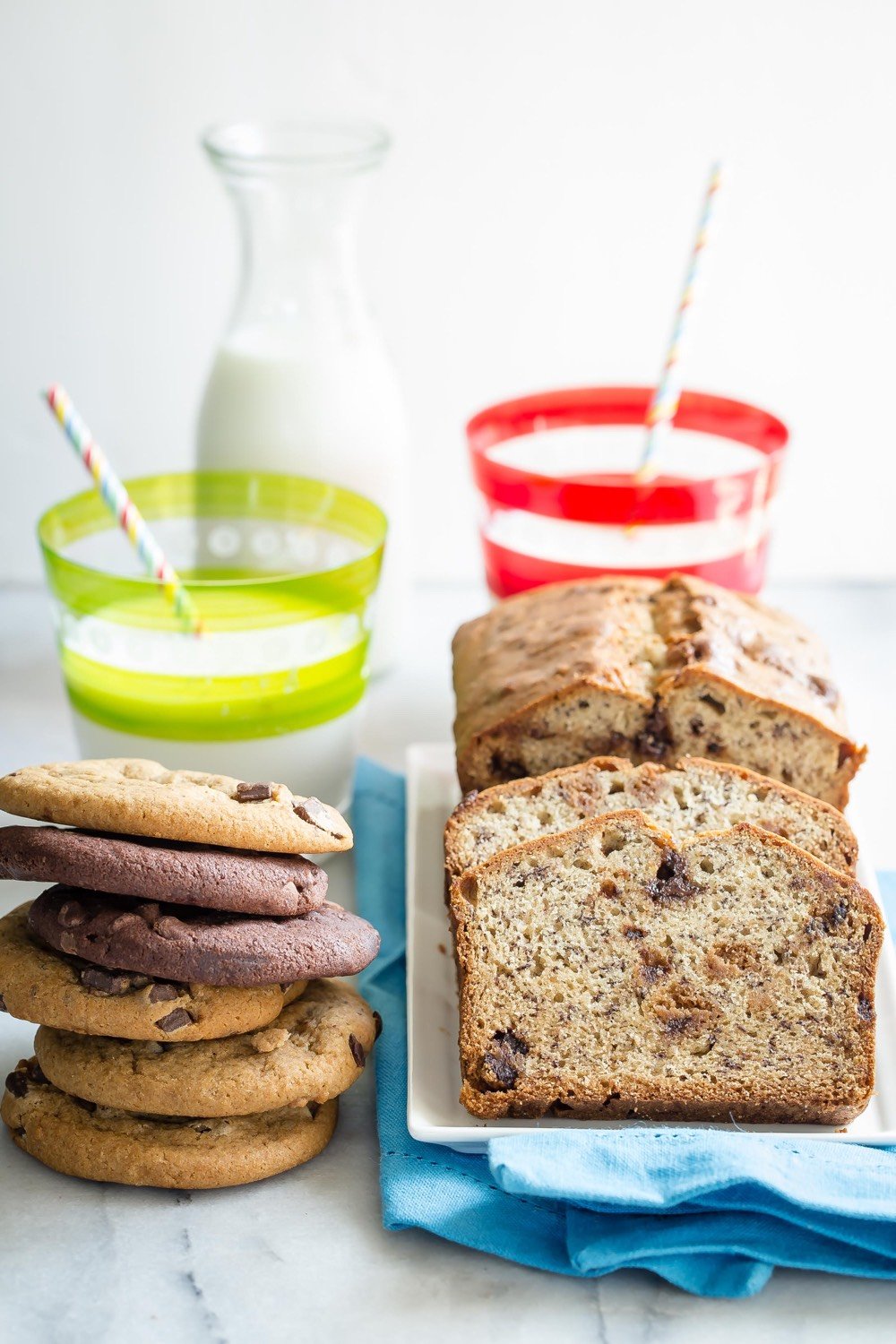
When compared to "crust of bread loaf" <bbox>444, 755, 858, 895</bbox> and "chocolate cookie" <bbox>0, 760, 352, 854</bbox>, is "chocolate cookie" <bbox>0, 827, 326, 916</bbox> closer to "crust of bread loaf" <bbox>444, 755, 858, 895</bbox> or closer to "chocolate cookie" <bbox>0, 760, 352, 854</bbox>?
"chocolate cookie" <bbox>0, 760, 352, 854</bbox>

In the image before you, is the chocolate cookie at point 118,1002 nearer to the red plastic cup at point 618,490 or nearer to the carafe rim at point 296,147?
the red plastic cup at point 618,490

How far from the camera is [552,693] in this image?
2.20m

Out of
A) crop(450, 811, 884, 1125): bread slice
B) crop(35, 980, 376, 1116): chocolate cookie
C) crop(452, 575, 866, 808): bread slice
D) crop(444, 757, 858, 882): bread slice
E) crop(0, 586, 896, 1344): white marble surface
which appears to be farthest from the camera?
crop(452, 575, 866, 808): bread slice

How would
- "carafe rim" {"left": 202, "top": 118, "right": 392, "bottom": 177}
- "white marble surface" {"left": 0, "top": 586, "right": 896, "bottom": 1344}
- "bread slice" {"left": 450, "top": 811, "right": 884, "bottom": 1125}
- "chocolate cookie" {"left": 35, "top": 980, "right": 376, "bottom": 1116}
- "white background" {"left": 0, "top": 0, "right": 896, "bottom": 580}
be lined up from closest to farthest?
"white marble surface" {"left": 0, "top": 586, "right": 896, "bottom": 1344}, "chocolate cookie" {"left": 35, "top": 980, "right": 376, "bottom": 1116}, "bread slice" {"left": 450, "top": 811, "right": 884, "bottom": 1125}, "carafe rim" {"left": 202, "top": 118, "right": 392, "bottom": 177}, "white background" {"left": 0, "top": 0, "right": 896, "bottom": 580}

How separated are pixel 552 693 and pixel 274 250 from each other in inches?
40.6

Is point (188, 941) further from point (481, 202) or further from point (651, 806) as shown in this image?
point (481, 202)

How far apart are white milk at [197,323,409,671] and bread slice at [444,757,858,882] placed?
83 centimetres

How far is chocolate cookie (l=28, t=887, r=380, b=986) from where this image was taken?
→ 1652 millimetres

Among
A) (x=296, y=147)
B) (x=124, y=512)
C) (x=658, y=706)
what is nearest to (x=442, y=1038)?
(x=658, y=706)

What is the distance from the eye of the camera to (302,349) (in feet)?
9.14

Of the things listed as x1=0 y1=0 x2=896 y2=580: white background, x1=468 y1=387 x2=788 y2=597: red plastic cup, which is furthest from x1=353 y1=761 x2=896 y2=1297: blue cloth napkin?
x1=0 y1=0 x2=896 y2=580: white background

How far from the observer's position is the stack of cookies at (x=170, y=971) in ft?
5.47

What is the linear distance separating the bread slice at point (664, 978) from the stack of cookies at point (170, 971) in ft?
0.59

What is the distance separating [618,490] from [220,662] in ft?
2.52
